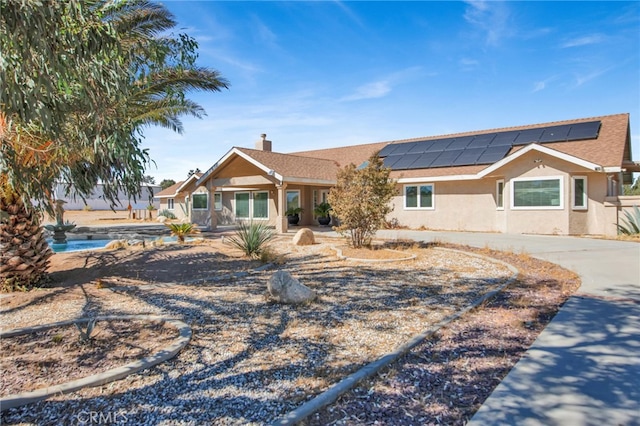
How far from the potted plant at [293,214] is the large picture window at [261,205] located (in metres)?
Answer: 2.26

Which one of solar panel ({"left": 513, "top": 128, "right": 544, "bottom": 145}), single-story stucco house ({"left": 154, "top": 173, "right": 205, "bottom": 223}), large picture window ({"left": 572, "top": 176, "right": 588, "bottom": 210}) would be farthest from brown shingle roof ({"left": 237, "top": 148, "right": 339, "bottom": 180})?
large picture window ({"left": 572, "top": 176, "right": 588, "bottom": 210})

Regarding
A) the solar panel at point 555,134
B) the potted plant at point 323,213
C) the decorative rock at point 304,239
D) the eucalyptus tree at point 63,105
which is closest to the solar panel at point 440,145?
the solar panel at point 555,134

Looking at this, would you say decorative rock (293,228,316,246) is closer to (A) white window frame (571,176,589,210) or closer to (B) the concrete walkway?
(B) the concrete walkway

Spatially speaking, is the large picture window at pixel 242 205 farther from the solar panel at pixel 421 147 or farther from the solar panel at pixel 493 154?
the solar panel at pixel 493 154

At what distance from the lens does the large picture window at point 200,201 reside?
2933 cm

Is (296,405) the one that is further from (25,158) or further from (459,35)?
(459,35)

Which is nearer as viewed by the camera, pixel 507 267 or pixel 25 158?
pixel 25 158

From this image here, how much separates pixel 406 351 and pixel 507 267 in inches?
234

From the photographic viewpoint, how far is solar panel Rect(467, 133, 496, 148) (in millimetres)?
20625

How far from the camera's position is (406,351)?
423 centimetres

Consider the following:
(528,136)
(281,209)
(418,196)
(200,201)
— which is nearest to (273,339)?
(281,209)

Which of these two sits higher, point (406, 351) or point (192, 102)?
point (192, 102)

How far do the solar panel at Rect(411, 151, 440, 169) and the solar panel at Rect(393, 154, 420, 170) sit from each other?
25 cm

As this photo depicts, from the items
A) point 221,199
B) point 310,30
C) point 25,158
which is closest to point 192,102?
point 310,30
